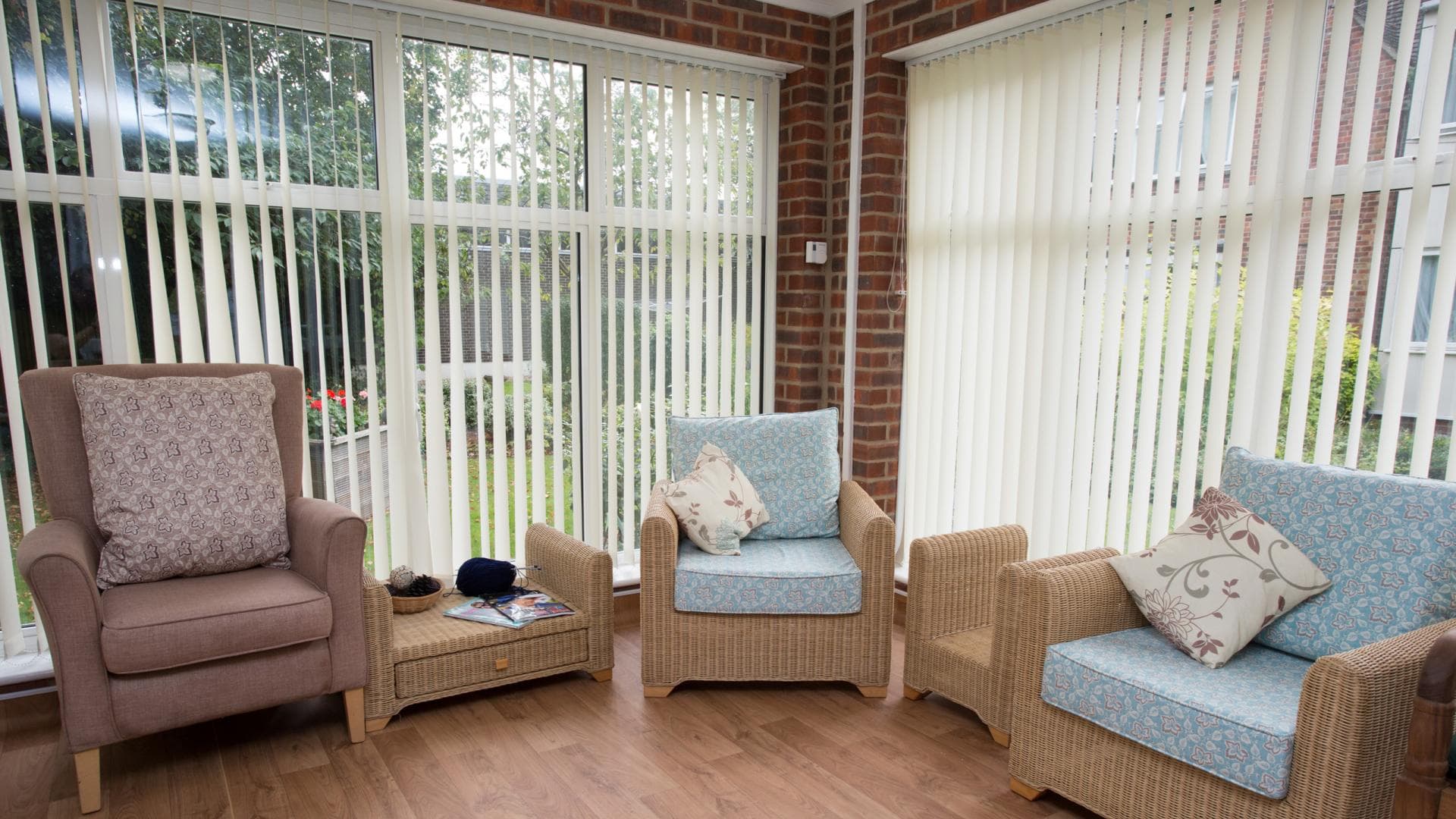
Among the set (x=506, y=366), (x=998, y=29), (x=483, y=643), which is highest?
(x=998, y=29)

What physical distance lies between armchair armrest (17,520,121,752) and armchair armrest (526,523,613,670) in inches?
51.3

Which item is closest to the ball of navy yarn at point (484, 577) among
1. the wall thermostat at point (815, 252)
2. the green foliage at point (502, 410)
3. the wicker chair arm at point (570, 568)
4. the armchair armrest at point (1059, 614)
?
the wicker chair arm at point (570, 568)

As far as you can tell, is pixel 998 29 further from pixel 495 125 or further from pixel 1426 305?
pixel 495 125

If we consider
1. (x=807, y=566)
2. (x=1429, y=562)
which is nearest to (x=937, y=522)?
(x=807, y=566)

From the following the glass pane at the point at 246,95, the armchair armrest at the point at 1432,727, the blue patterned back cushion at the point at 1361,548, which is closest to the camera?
the armchair armrest at the point at 1432,727

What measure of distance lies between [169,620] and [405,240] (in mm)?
1518

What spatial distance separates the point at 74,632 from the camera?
2.15m

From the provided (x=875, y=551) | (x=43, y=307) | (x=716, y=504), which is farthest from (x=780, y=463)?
(x=43, y=307)

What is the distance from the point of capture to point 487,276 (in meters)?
3.42

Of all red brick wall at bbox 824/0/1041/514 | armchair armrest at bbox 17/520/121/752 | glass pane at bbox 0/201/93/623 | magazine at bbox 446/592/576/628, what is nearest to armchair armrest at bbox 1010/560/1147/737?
magazine at bbox 446/592/576/628

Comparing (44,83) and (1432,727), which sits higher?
(44,83)

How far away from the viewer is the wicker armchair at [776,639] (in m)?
2.90

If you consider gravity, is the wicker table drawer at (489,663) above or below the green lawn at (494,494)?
below

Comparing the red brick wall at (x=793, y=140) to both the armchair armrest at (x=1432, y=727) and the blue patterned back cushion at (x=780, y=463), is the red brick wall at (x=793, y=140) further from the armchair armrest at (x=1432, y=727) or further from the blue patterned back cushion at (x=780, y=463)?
the armchair armrest at (x=1432, y=727)
